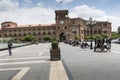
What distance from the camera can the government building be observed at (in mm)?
138125

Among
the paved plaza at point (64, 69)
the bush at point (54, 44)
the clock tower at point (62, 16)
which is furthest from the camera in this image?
the clock tower at point (62, 16)

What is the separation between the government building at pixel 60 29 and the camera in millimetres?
138125

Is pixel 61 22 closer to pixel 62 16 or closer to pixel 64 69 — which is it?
pixel 62 16

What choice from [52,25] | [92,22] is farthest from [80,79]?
[52,25]

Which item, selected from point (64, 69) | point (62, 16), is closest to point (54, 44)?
point (64, 69)

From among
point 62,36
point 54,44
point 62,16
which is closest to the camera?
point 54,44

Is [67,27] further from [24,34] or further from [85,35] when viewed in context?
[24,34]

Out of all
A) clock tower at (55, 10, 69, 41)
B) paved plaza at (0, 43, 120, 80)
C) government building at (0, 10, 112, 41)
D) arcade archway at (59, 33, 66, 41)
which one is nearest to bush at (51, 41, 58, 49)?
paved plaza at (0, 43, 120, 80)

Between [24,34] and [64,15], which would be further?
[24,34]

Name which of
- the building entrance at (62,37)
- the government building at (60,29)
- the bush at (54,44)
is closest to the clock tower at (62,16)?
the government building at (60,29)

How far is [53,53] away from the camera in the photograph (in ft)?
60.7

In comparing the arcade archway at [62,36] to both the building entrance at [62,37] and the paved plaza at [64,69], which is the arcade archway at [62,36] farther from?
the paved plaza at [64,69]

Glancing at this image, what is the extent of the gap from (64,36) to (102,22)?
99.9 ft

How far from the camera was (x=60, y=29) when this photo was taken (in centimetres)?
13938
